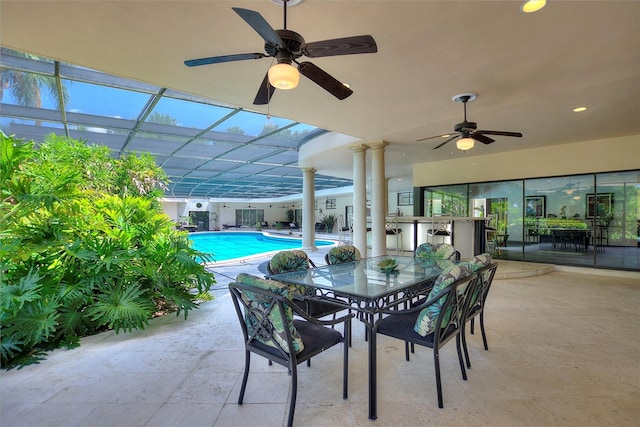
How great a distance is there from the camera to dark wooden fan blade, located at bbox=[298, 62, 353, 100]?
7.41ft

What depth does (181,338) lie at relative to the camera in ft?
9.41

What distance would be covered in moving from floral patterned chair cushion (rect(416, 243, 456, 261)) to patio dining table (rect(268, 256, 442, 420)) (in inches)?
17.1

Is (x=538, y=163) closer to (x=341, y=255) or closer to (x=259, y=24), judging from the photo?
(x=341, y=255)

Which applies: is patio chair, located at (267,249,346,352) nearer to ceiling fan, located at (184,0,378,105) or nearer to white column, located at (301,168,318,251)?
ceiling fan, located at (184,0,378,105)

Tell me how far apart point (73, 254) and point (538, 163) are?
27.5ft

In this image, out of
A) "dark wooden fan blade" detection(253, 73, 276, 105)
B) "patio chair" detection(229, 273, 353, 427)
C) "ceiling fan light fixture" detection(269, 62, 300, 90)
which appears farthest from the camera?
"dark wooden fan blade" detection(253, 73, 276, 105)

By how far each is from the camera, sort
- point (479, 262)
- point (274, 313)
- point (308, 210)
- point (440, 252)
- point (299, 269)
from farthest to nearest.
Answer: point (308, 210) < point (440, 252) < point (299, 269) < point (479, 262) < point (274, 313)

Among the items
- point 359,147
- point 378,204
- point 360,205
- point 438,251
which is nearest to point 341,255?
point 438,251

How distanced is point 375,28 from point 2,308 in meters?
3.70

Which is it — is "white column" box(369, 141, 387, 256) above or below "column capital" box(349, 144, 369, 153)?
below

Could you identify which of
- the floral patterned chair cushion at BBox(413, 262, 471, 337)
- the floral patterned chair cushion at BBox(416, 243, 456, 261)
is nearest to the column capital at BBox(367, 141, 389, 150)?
the floral patterned chair cushion at BBox(416, 243, 456, 261)

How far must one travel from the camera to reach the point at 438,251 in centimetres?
376

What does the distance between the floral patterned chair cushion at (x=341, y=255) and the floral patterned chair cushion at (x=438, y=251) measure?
3.11 feet

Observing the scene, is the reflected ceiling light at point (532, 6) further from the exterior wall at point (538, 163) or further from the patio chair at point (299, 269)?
the exterior wall at point (538, 163)
